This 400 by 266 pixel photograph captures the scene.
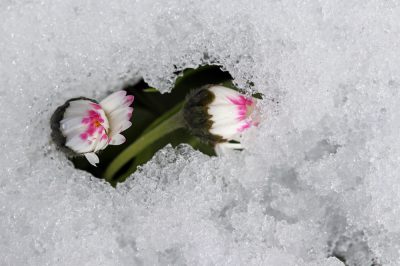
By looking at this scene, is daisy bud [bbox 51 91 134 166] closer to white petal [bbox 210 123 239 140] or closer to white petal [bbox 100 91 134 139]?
white petal [bbox 100 91 134 139]

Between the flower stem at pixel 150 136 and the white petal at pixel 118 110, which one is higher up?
the white petal at pixel 118 110

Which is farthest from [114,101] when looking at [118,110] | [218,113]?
[218,113]

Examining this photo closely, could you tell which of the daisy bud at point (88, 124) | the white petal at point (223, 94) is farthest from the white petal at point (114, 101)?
the white petal at point (223, 94)

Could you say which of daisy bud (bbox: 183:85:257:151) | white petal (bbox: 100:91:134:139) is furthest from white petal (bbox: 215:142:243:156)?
white petal (bbox: 100:91:134:139)

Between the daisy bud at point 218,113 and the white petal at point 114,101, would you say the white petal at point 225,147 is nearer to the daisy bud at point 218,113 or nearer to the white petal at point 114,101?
the daisy bud at point 218,113

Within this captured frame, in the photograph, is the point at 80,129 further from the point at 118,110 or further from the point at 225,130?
the point at 225,130

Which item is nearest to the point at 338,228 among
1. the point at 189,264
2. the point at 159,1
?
the point at 189,264
